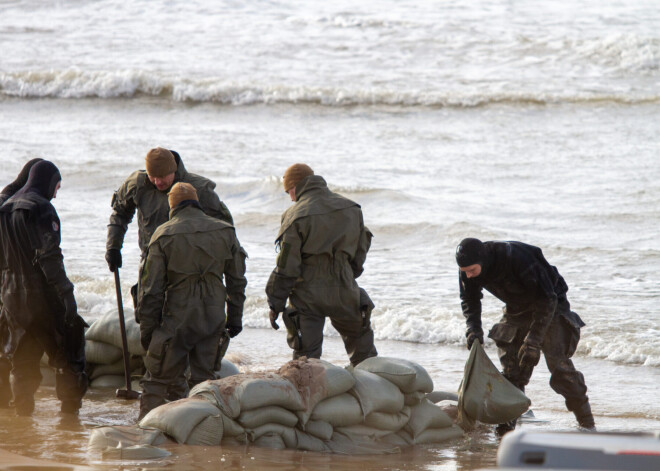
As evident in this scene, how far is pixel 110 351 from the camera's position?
6891 mm

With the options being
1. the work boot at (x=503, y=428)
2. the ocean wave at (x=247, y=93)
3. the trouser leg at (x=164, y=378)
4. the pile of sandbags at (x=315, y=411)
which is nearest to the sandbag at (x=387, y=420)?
the pile of sandbags at (x=315, y=411)

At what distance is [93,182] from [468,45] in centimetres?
1262

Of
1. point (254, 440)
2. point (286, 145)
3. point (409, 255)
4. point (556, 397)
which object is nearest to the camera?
point (254, 440)

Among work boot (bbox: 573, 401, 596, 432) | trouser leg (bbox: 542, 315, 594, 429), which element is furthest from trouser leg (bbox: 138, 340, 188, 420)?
work boot (bbox: 573, 401, 596, 432)

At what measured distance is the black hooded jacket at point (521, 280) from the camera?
587cm

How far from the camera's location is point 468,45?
25.2m

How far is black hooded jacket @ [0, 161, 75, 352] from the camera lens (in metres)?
5.77

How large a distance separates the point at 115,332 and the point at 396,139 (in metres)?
13.1

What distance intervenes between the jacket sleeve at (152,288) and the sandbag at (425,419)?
1.65 metres

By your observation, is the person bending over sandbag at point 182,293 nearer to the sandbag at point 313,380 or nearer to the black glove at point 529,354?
the sandbag at point 313,380

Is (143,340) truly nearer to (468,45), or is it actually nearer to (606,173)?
(606,173)

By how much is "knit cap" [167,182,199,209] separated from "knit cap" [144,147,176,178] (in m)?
Answer: 0.28

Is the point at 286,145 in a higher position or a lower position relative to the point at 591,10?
lower

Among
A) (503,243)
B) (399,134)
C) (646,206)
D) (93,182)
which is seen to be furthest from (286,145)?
(503,243)
